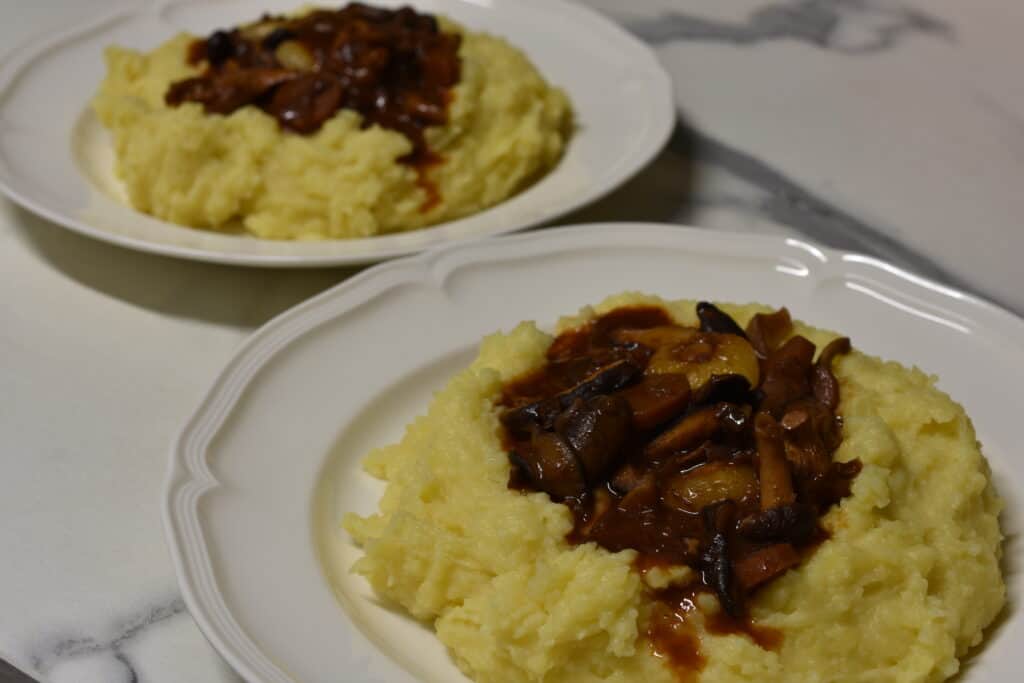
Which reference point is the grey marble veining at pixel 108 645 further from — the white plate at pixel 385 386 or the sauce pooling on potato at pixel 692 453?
the sauce pooling on potato at pixel 692 453

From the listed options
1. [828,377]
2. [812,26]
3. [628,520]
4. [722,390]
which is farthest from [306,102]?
[812,26]

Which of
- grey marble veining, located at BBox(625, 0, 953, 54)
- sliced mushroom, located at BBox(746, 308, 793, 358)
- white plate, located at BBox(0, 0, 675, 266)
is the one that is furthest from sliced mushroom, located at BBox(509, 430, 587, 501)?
grey marble veining, located at BBox(625, 0, 953, 54)

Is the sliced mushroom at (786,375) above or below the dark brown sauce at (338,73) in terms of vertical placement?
above

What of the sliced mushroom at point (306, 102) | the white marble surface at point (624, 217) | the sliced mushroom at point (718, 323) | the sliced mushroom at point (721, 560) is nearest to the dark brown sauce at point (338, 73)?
the sliced mushroom at point (306, 102)

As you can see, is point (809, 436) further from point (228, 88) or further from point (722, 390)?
point (228, 88)

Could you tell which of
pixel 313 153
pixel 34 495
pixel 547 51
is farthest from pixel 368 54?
pixel 34 495

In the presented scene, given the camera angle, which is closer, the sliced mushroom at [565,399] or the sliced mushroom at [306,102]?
the sliced mushroom at [565,399]

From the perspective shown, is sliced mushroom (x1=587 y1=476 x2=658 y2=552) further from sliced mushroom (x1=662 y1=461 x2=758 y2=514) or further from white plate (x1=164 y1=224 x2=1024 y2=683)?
white plate (x1=164 y1=224 x2=1024 y2=683)
